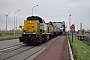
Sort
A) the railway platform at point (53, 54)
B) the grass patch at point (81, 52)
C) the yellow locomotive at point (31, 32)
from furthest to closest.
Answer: the yellow locomotive at point (31, 32) → the railway platform at point (53, 54) → the grass patch at point (81, 52)

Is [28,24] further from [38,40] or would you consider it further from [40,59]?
[40,59]

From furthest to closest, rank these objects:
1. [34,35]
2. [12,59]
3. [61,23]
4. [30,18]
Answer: [61,23]
[30,18]
[34,35]
[12,59]

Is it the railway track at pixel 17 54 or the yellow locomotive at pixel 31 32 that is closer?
the railway track at pixel 17 54

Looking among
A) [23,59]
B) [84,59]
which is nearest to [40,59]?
[23,59]

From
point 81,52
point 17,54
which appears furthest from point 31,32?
point 81,52

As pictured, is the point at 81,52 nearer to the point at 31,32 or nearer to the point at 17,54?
the point at 17,54

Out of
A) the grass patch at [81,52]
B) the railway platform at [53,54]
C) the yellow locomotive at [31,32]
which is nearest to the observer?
the grass patch at [81,52]

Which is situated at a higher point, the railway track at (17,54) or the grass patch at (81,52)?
the grass patch at (81,52)

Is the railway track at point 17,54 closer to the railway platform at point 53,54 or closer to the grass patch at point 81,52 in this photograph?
the railway platform at point 53,54

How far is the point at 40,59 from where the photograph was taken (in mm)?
13977

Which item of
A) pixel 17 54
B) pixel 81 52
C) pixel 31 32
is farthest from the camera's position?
pixel 31 32

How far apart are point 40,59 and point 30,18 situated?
1592cm

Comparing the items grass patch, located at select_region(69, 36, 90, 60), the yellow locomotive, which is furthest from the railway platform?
the yellow locomotive

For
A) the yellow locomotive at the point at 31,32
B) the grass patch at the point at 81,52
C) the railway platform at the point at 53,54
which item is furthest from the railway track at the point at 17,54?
the yellow locomotive at the point at 31,32
